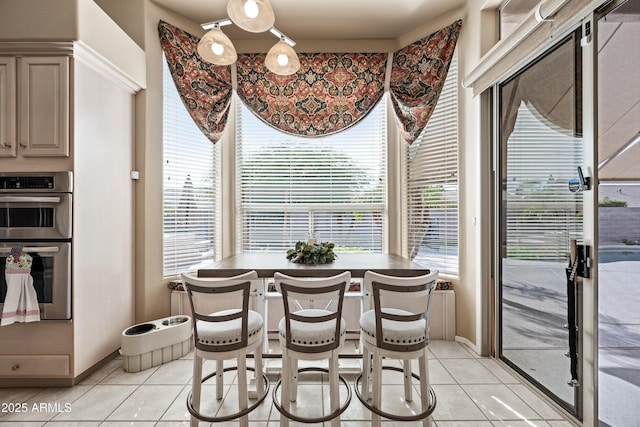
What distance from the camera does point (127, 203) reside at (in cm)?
274

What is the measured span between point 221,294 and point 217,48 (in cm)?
162

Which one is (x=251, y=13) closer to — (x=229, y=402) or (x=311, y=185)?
(x=311, y=185)

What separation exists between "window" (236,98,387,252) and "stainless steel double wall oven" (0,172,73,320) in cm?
158

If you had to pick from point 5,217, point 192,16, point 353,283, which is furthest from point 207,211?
point 192,16

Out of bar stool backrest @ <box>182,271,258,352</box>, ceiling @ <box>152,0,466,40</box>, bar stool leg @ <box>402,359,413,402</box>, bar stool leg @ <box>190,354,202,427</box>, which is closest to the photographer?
bar stool backrest @ <box>182,271,258,352</box>

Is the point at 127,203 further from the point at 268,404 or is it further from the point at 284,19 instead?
the point at 284,19

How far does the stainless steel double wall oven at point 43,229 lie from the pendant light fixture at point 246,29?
1.36 m

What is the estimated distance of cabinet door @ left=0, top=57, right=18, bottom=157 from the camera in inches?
83.6

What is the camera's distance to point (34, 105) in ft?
7.02

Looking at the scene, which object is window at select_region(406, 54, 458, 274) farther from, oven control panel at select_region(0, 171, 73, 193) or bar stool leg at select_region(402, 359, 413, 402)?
oven control panel at select_region(0, 171, 73, 193)

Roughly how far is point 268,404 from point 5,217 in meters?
2.26

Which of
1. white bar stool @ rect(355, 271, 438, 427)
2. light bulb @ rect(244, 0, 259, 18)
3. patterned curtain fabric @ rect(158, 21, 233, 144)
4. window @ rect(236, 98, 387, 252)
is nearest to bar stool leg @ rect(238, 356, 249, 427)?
white bar stool @ rect(355, 271, 438, 427)

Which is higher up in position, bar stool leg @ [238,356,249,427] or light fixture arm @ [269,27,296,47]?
light fixture arm @ [269,27,296,47]

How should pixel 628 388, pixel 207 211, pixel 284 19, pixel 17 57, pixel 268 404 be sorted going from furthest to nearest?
pixel 207 211 < pixel 284 19 < pixel 17 57 < pixel 268 404 < pixel 628 388
